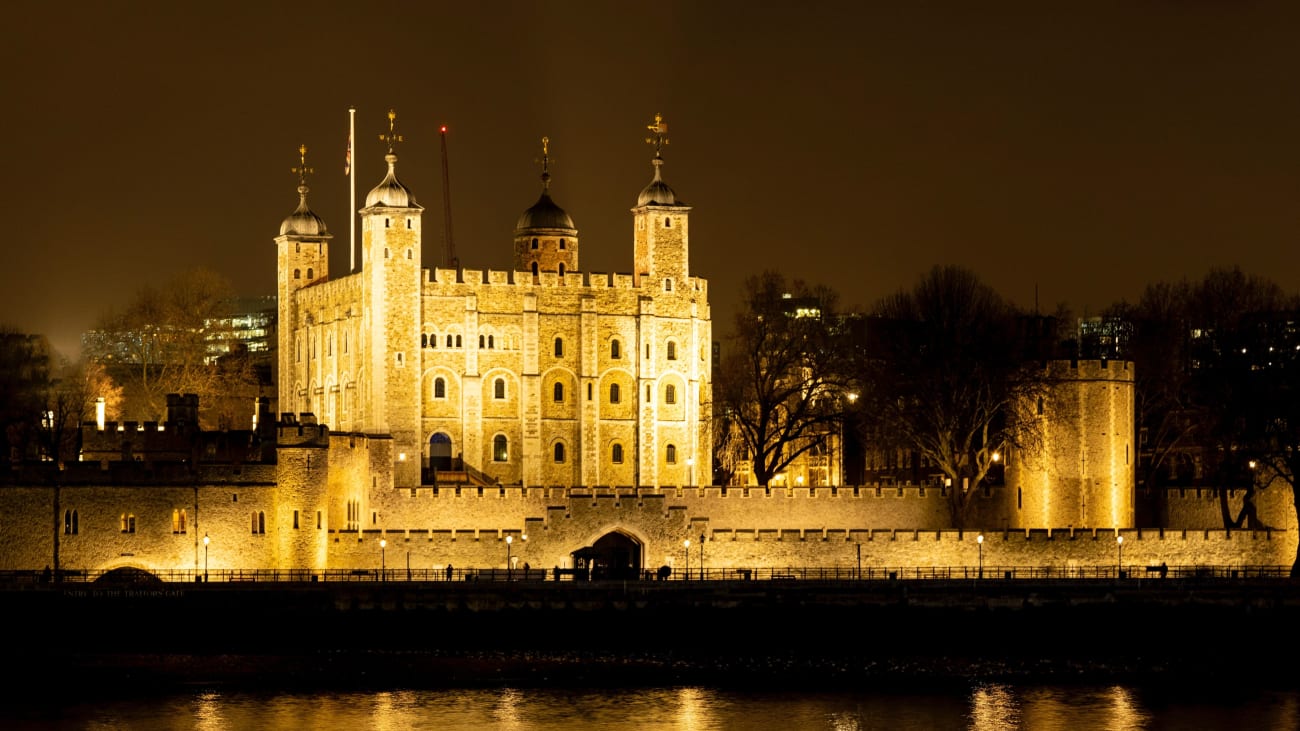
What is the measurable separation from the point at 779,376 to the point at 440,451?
1339cm

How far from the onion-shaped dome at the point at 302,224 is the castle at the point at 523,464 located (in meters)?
0.13

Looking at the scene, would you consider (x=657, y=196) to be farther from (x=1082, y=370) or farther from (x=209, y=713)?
(x=209, y=713)

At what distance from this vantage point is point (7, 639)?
73.0 m

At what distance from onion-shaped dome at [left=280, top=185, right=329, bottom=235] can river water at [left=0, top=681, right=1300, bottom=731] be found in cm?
4705

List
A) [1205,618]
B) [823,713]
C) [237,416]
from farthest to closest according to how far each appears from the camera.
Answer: [237,416] → [1205,618] → [823,713]

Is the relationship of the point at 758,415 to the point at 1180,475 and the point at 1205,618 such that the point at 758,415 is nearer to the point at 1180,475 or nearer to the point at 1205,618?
the point at 1180,475

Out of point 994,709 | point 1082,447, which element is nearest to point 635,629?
point 994,709

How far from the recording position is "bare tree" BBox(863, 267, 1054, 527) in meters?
92.9

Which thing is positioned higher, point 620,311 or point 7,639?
point 620,311

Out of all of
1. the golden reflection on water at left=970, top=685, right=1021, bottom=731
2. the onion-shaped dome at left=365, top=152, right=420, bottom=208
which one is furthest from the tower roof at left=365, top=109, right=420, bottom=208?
the golden reflection on water at left=970, top=685, right=1021, bottom=731

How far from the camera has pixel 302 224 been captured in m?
114

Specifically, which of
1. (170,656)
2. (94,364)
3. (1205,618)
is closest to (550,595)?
(170,656)

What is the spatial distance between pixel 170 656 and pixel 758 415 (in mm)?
37011

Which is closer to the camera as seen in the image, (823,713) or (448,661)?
(823,713)
